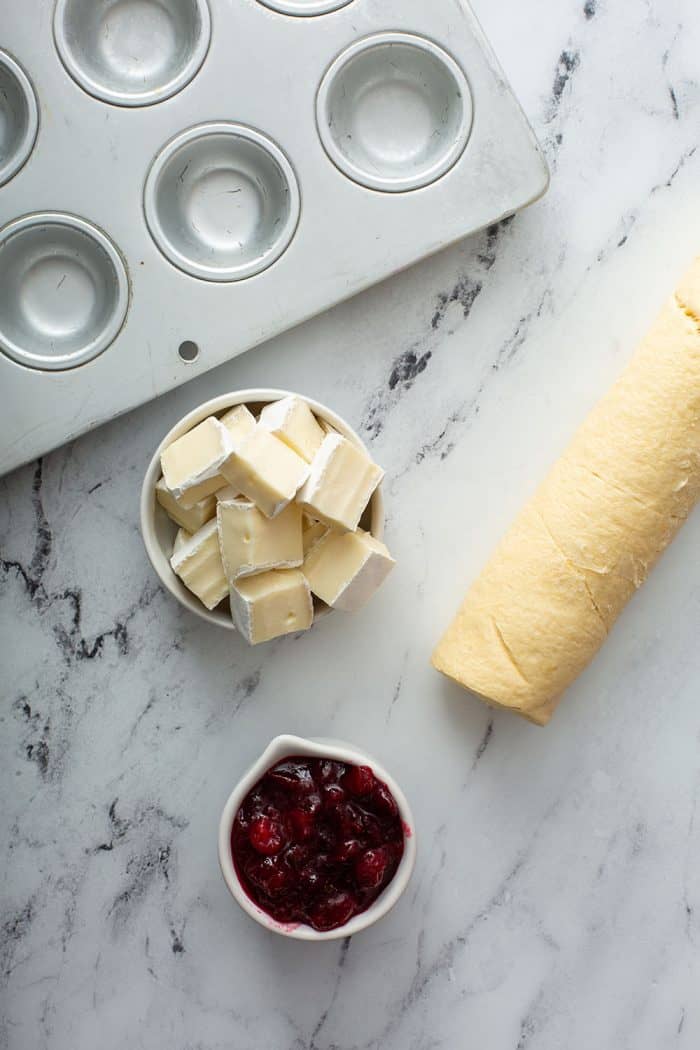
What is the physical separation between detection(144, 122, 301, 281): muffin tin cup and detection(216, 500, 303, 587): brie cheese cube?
478 millimetres

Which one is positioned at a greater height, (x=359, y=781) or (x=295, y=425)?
(x=295, y=425)

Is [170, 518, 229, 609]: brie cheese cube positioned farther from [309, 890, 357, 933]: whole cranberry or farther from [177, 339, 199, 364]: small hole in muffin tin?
[309, 890, 357, 933]: whole cranberry

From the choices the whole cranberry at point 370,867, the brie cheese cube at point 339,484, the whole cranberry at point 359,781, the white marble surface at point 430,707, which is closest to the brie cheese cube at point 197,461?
the brie cheese cube at point 339,484

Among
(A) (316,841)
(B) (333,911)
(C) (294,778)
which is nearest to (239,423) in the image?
(C) (294,778)

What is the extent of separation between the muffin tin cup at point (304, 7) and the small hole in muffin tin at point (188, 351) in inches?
A: 25.8

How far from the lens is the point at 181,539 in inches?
73.0

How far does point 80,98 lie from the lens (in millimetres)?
1819

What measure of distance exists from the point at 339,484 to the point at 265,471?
143 mm

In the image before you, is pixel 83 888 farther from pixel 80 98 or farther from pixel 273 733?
pixel 80 98

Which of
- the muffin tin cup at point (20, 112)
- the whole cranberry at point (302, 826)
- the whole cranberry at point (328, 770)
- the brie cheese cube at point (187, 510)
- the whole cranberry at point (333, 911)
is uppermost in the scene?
the muffin tin cup at point (20, 112)

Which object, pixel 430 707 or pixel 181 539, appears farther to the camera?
pixel 430 707

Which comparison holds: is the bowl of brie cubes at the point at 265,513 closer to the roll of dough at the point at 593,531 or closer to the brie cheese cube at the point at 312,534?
the brie cheese cube at the point at 312,534

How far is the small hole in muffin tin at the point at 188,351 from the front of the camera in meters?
1.86

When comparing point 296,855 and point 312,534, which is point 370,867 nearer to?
point 296,855
